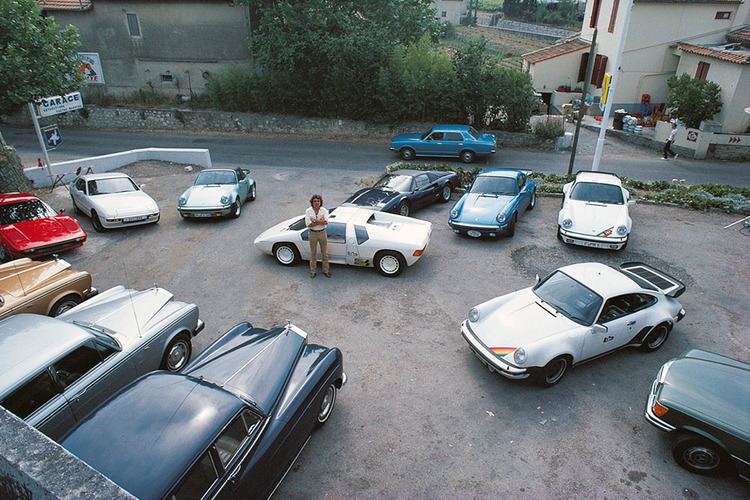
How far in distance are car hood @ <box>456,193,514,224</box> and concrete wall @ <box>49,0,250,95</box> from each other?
63.1 feet

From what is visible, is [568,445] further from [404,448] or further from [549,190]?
[549,190]

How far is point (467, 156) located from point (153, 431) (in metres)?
17.1

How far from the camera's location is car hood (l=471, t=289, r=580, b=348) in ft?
21.6

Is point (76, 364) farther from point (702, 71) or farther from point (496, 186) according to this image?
point (702, 71)

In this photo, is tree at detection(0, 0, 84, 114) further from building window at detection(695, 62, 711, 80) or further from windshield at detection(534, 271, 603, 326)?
building window at detection(695, 62, 711, 80)

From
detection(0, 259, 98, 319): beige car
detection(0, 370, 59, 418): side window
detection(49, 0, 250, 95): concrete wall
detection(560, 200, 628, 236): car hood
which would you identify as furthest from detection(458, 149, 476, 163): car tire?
detection(0, 370, 59, 418): side window

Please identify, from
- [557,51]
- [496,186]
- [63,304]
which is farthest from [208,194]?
[557,51]

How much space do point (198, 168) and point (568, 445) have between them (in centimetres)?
1666

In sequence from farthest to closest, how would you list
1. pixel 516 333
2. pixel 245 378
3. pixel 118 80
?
1. pixel 118 80
2. pixel 516 333
3. pixel 245 378

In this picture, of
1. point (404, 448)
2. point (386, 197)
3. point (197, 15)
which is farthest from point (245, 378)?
point (197, 15)

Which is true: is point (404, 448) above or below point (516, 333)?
below

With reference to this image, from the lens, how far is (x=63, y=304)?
7.80 meters

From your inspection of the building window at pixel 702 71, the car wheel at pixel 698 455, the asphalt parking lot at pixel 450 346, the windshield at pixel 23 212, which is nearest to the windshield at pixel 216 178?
the asphalt parking lot at pixel 450 346

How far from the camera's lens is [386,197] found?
38.8 feet
